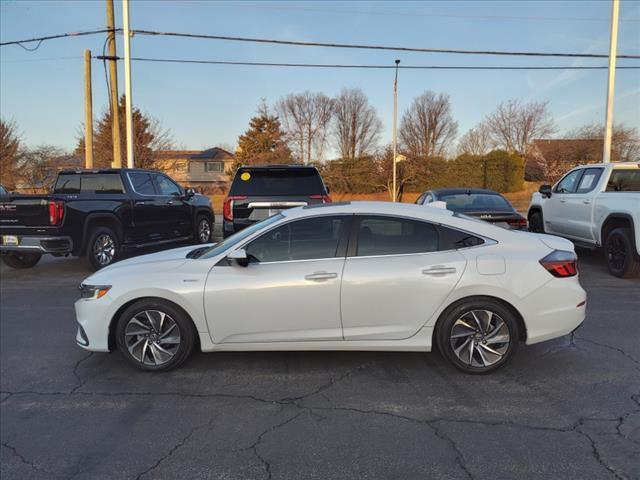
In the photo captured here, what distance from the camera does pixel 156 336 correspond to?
418 centimetres

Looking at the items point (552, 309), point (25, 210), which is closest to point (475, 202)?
point (552, 309)

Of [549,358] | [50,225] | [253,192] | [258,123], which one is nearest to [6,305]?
[50,225]

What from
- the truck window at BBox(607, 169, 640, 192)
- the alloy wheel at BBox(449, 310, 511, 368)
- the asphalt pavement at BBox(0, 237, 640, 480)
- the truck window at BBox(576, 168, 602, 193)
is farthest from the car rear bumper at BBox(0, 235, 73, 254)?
the truck window at BBox(607, 169, 640, 192)

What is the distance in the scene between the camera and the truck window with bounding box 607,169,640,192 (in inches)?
341

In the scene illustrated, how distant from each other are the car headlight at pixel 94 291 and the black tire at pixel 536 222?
9794 millimetres

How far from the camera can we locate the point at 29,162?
27.2m

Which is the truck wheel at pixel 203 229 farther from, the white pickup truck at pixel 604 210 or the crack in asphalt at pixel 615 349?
the crack in asphalt at pixel 615 349

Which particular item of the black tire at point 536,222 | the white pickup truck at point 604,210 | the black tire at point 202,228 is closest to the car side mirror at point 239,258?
the white pickup truck at point 604,210

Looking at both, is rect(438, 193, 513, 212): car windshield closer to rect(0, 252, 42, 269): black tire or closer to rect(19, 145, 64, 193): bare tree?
rect(0, 252, 42, 269): black tire

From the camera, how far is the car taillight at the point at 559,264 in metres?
4.05

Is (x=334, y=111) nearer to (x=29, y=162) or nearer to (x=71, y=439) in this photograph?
(x=29, y=162)

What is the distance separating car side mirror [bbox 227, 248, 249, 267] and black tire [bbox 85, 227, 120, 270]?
5.90 m

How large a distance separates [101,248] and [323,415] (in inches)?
282

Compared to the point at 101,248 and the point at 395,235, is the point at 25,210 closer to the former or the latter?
the point at 101,248
